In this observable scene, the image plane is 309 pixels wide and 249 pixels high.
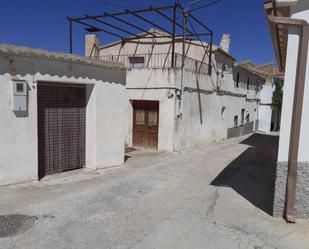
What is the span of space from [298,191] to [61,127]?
5.78 metres

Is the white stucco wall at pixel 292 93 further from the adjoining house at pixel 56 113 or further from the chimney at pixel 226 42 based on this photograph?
the chimney at pixel 226 42

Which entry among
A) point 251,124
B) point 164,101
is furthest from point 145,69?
point 251,124

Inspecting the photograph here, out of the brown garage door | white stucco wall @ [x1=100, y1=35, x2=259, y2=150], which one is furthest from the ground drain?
white stucco wall @ [x1=100, y1=35, x2=259, y2=150]

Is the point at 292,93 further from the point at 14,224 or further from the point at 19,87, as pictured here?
the point at 19,87

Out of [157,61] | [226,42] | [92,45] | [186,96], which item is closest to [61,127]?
[186,96]

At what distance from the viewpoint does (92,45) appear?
56.0ft

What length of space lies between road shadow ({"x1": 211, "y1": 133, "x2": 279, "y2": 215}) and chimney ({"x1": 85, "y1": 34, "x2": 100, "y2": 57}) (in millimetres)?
10396

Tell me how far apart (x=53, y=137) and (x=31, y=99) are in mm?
1312

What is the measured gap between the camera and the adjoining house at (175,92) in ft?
41.1

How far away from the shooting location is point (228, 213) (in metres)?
5.44

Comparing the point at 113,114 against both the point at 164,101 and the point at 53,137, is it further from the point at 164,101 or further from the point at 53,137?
the point at 164,101

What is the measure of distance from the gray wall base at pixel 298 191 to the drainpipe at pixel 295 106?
0.24 ft

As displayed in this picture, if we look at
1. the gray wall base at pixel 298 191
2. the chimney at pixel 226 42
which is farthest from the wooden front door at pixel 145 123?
the chimney at pixel 226 42

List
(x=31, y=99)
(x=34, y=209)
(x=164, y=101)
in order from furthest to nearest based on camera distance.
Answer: (x=164, y=101)
(x=31, y=99)
(x=34, y=209)
